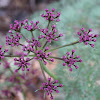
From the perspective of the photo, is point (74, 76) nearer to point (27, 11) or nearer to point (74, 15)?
point (74, 15)

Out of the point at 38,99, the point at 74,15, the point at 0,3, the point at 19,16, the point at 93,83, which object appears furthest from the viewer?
the point at 0,3

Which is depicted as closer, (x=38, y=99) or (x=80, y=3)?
(x=38, y=99)

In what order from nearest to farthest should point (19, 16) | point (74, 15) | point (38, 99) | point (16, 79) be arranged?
point (16, 79), point (38, 99), point (74, 15), point (19, 16)

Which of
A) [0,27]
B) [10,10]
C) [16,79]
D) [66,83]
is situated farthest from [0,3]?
[66,83]

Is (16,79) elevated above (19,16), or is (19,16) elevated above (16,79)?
(19,16)

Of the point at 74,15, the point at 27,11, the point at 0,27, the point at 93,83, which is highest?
the point at 27,11

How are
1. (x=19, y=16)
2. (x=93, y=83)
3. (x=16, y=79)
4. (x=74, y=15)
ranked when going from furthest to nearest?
(x=19, y=16), (x=74, y=15), (x=16, y=79), (x=93, y=83)

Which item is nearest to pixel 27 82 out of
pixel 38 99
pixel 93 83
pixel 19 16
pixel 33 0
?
pixel 38 99

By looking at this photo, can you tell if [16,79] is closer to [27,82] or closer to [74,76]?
[27,82]

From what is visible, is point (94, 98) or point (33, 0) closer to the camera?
point (94, 98)
